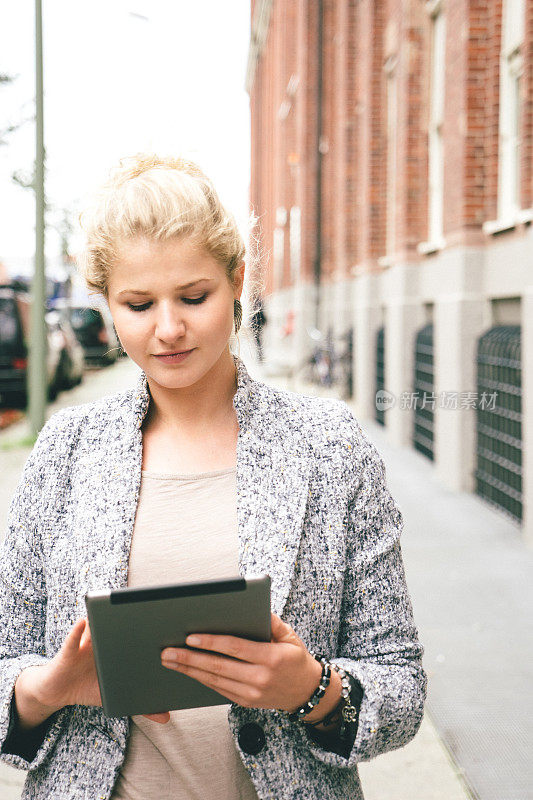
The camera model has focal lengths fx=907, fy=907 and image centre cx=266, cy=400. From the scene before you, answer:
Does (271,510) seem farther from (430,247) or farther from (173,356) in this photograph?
(430,247)

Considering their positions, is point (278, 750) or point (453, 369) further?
point (453, 369)

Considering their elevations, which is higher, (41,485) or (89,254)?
(89,254)

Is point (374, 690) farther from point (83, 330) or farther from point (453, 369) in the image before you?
point (83, 330)

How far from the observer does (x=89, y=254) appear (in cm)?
159

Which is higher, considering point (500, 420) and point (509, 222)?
point (509, 222)

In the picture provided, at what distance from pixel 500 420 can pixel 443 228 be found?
→ 2.78 m

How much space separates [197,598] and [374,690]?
0.46 meters

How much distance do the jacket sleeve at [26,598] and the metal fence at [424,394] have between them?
28.7 ft

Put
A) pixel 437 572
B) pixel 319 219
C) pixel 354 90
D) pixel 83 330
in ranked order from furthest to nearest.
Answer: pixel 83 330 < pixel 319 219 < pixel 354 90 < pixel 437 572

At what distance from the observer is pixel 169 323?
154cm

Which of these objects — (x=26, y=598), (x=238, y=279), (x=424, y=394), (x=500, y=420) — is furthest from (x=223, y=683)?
(x=424, y=394)

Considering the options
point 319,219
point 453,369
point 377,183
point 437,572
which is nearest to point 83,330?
point 319,219

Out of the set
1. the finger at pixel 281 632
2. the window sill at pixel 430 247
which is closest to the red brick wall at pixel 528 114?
the window sill at pixel 430 247

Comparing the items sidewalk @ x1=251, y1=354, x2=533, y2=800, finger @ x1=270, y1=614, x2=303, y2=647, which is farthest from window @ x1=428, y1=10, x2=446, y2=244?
finger @ x1=270, y1=614, x2=303, y2=647
